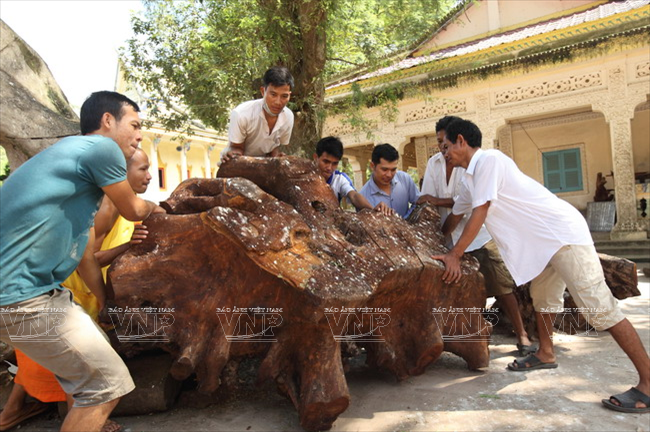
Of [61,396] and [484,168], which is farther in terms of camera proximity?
[484,168]

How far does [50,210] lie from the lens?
1907mm

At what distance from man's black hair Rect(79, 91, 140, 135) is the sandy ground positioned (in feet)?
5.64

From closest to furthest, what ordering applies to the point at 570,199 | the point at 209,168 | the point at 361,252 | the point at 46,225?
the point at 46,225
the point at 361,252
the point at 570,199
the point at 209,168

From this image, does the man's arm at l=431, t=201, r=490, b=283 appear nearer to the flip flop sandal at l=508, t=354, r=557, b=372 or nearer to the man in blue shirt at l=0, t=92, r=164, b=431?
the flip flop sandal at l=508, t=354, r=557, b=372

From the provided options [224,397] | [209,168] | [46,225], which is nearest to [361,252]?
[224,397]

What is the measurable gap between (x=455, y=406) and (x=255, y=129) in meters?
2.71

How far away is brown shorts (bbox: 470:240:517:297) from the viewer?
12.5ft

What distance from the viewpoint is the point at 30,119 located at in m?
4.17

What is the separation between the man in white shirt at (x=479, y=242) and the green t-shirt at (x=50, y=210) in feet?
8.65

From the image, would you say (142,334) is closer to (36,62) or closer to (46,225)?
(46,225)

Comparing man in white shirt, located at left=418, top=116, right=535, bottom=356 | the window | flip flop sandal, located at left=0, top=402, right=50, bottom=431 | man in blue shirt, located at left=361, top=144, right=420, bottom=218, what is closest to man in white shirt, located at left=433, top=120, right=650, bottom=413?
man in white shirt, located at left=418, top=116, right=535, bottom=356

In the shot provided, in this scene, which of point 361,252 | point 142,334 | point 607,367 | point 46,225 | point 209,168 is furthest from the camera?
point 209,168

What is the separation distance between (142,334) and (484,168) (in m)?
2.45

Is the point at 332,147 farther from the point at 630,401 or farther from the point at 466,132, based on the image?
the point at 630,401
